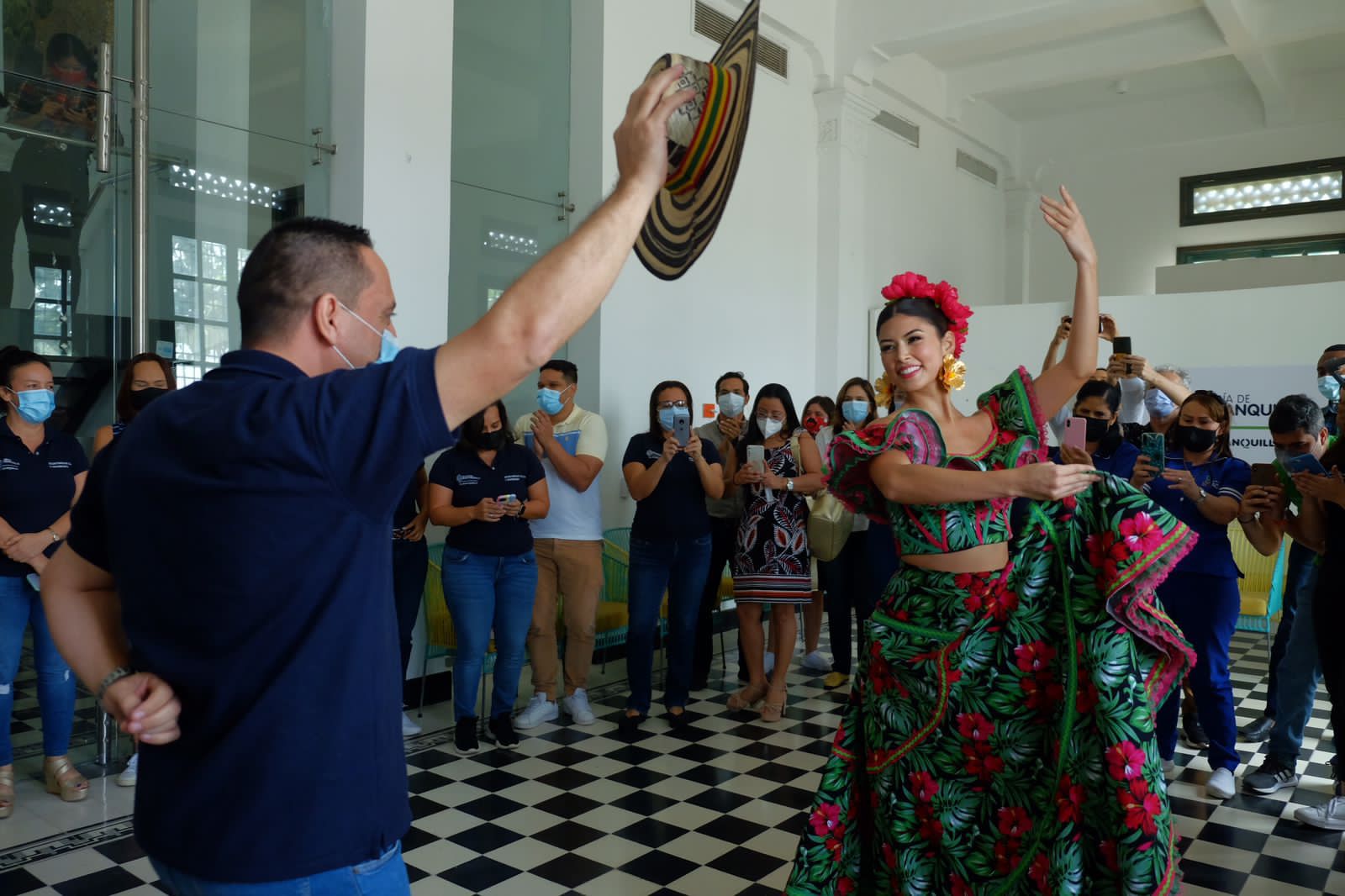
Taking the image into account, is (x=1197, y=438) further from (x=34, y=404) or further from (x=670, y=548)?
(x=34, y=404)

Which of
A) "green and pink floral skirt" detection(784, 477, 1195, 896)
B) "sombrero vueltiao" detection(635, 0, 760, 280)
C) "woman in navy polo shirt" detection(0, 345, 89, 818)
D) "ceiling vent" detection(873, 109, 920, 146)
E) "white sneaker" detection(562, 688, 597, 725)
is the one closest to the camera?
"sombrero vueltiao" detection(635, 0, 760, 280)

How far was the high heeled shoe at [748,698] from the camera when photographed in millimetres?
5324

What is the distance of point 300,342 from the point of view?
4.20 feet

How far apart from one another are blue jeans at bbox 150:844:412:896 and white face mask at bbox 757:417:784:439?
4.31 meters

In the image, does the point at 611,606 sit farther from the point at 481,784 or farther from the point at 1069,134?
the point at 1069,134

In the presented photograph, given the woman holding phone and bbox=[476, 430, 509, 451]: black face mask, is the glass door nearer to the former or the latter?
bbox=[476, 430, 509, 451]: black face mask

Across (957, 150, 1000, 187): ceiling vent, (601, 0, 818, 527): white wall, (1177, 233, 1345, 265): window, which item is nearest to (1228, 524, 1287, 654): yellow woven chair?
(601, 0, 818, 527): white wall

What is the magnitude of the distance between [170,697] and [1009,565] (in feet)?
6.63

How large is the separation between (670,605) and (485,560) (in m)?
1.02

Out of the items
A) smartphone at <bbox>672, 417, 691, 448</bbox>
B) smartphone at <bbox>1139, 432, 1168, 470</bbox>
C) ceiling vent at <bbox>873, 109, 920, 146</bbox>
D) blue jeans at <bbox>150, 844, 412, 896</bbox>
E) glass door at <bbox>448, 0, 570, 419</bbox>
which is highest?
ceiling vent at <bbox>873, 109, 920, 146</bbox>

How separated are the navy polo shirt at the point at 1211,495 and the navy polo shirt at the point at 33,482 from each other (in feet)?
14.2

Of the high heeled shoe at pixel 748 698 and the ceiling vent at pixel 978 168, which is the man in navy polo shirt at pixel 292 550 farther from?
the ceiling vent at pixel 978 168

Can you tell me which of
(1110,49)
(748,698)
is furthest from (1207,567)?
(1110,49)

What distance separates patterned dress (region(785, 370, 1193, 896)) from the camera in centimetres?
232
